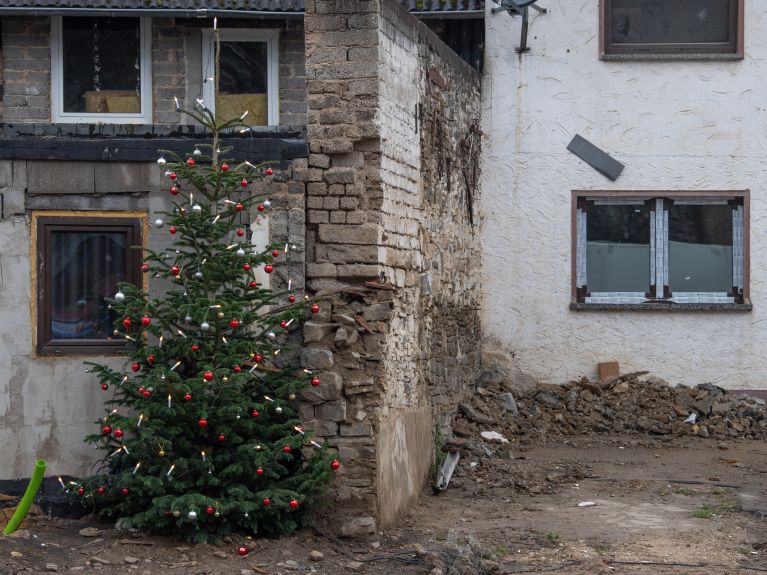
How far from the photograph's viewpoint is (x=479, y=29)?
14.7m

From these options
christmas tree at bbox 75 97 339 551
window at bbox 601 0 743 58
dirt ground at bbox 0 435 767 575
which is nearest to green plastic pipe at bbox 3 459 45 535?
dirt ground at bbox 0 435 767 575

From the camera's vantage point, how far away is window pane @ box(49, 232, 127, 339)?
9.40m

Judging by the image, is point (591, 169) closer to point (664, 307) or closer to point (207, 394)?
point (664, 307)

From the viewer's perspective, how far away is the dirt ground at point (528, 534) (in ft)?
26.7

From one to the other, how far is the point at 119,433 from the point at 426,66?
461 cm

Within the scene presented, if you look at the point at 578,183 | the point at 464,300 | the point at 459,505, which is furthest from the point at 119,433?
the point at 578,183

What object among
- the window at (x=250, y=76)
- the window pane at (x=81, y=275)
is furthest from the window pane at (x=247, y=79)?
the window pane at (x=81, y=275)

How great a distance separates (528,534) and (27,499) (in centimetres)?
343

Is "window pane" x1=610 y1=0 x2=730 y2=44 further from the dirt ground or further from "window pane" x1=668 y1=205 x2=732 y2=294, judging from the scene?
the dirt ground

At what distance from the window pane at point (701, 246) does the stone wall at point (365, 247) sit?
4.85 meters

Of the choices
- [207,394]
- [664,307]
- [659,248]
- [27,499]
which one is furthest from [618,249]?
[27,499]

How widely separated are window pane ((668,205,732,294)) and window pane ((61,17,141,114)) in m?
6.83

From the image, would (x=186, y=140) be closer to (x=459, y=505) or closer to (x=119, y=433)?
(x=119, y=433)

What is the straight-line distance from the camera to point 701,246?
48.1 ft
